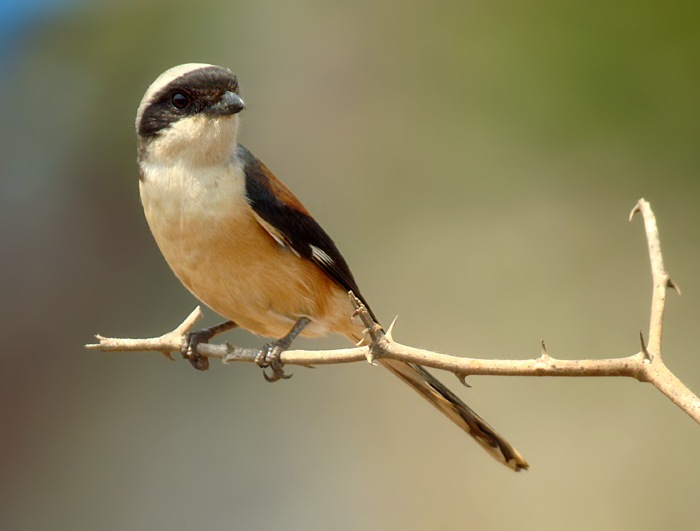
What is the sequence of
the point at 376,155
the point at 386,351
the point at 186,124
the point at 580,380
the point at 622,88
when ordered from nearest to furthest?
the point at 386,351, the point at 186,124, the point at 580,380, the point at 622,88, the point at 376,155

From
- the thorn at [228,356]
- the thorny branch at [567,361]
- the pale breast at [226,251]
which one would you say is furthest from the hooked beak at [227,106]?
the thorny branch at [567,361]

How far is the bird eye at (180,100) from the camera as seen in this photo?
3.24 m

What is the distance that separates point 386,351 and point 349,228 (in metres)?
4.44

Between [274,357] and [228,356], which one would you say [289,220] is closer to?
[274,357]

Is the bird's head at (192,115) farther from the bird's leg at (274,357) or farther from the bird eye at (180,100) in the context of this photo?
the bird's leg at (274,357)

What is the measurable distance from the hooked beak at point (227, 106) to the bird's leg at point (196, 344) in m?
0.96

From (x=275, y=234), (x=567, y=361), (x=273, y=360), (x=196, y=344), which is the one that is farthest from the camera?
(x=196, y=344)

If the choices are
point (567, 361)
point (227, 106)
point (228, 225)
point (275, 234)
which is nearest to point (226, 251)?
point (228, 225)

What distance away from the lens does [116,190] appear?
666 cm

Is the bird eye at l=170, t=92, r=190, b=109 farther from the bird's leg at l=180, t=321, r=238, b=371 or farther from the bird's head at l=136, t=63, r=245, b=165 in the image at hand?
the bird's leg at l=180, t=321, r=238, b=371

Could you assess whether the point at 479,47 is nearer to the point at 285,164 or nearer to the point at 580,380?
the point at 285,164

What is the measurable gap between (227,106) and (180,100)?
21 cm

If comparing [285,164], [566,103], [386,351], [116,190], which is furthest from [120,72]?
[386,351]

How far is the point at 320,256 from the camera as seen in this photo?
3.52m
